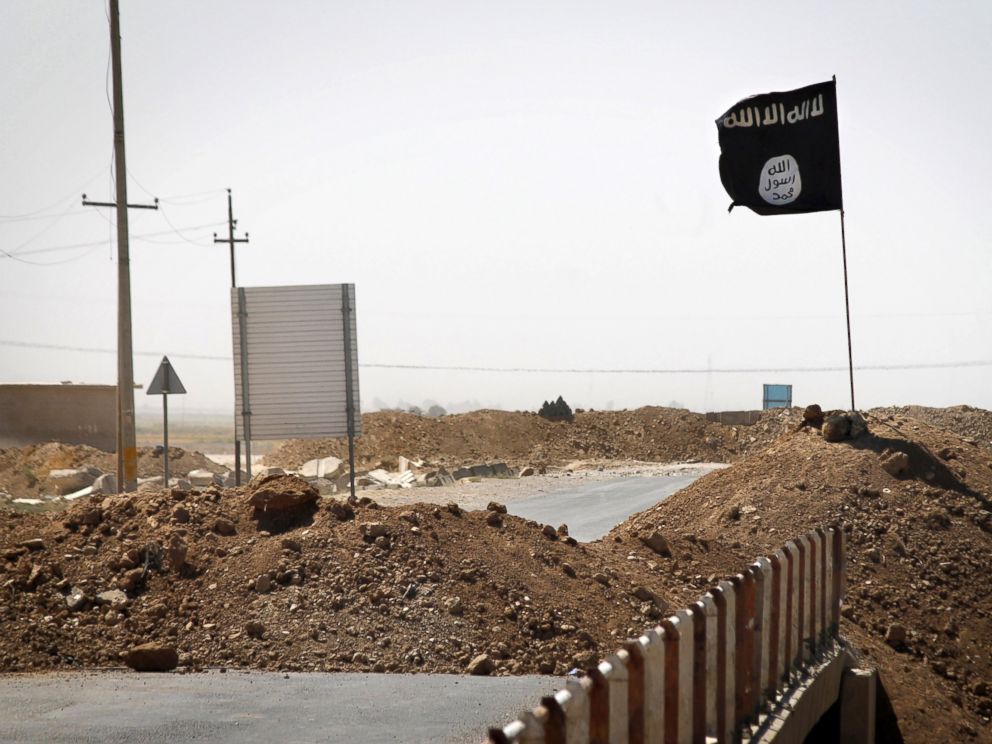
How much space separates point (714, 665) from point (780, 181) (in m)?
13.5

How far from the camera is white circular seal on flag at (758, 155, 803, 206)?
18.1 m

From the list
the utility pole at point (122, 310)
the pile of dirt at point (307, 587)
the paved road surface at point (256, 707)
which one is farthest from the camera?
the utility pole at point (122, 310)

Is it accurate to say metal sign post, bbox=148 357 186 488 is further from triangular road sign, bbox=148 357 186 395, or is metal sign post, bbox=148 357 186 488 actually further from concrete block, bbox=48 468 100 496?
concrete block, bbox=48 468 100 496

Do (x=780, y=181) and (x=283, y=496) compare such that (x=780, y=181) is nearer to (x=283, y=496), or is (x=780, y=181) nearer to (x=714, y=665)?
(x=283, y=496)

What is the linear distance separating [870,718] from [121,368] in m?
15.1

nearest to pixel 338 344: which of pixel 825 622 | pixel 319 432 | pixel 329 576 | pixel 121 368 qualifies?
pixel 319 432

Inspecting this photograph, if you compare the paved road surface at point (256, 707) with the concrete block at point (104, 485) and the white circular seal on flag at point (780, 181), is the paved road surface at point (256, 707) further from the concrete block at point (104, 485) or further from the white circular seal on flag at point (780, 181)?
the concrete block at point (104, 485)

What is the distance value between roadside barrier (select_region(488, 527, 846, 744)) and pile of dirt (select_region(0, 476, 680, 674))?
1.87 m

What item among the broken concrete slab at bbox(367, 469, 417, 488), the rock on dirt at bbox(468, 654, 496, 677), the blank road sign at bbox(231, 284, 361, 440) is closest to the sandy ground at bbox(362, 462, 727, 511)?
the broken concrete slab at bbox(367, 469, 417, 488)

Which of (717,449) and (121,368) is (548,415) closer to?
(717,449)

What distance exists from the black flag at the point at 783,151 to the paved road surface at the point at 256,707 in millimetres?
11589

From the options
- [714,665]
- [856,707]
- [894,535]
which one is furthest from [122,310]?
[714,665]

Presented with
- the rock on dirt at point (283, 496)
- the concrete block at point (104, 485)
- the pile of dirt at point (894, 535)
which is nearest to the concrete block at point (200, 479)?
the concrete block at point (104, 485)

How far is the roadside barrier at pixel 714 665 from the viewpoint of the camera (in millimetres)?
4371
